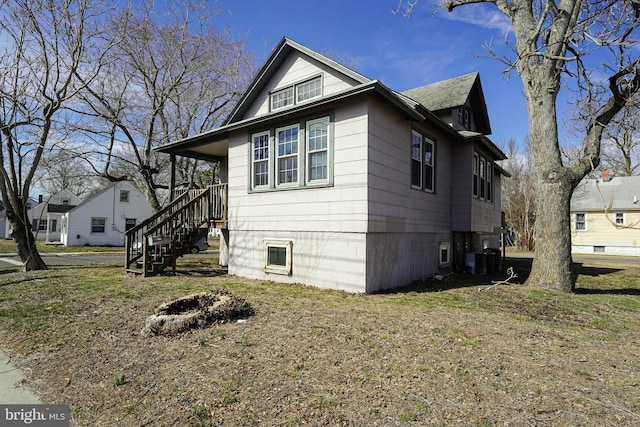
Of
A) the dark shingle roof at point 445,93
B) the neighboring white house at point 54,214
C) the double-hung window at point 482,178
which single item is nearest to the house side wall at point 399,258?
the double-hung window at point 482,178

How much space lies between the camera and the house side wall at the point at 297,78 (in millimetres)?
9352

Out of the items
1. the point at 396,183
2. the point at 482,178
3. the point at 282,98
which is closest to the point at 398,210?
the point at 396,183

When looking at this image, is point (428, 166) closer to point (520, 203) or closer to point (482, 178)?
point (482, 178)

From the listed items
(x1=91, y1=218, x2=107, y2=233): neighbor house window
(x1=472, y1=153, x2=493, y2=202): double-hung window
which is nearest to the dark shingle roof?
(x1=472, y1=153, x2=493, y2=202): double-hung window

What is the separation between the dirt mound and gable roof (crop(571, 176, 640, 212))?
29.9 metres

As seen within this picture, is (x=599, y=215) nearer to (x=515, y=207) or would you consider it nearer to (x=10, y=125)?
(x=515, y=207)

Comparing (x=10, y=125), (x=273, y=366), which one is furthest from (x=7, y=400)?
(x=10, y=125)

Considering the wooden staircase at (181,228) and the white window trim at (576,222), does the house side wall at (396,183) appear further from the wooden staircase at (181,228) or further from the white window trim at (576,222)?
the white window trim at (576,222)

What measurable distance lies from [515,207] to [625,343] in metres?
29.4

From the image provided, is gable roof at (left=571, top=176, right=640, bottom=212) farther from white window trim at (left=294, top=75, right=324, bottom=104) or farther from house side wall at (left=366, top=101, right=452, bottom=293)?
white window trim at (left=294, top=75, right=324, bottom=104)

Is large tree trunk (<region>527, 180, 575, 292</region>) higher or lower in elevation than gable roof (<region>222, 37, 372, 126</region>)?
lower

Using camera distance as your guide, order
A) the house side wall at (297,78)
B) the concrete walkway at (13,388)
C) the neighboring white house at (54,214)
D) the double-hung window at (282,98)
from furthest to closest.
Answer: the neighboring white house at (54,214), the double-hung window at (282,98), the house side wall at (297,78), the concrete walkway at (13,388)

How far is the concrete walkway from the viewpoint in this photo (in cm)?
359

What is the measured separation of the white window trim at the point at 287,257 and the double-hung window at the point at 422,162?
3827 mm
